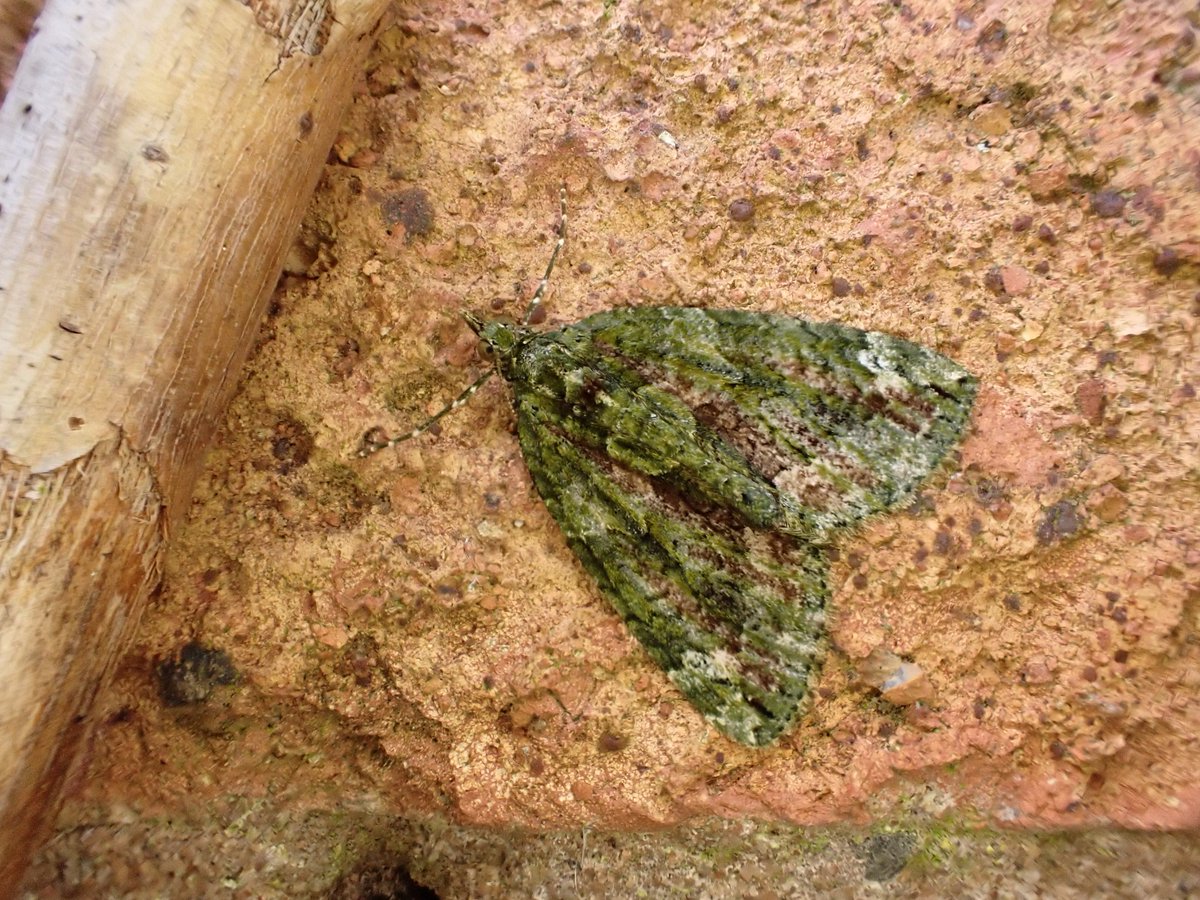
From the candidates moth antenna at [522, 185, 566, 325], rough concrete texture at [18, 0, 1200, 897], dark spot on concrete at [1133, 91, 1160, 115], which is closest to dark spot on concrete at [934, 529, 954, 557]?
rough concrete texture at [18, 0, 1200, 897]

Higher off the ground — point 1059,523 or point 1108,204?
point 1108,204

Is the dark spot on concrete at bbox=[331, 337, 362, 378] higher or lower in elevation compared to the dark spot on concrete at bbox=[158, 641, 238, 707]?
higher

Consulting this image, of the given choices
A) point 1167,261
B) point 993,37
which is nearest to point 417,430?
point 993,37

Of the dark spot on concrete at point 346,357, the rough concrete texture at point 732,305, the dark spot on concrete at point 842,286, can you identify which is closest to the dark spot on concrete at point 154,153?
the rough concrete texture at point 732,305

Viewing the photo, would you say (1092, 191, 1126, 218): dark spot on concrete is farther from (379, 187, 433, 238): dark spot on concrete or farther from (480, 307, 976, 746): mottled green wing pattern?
(379, 187, 433, 238): dark spot on concrete

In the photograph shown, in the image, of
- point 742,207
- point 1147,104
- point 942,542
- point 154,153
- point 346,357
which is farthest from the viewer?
point 346,357

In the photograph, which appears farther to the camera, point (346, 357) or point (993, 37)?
point (346, 357)

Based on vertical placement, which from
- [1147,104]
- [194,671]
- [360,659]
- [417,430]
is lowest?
[194,671]

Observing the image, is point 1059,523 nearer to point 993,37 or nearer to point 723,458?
point 723,458

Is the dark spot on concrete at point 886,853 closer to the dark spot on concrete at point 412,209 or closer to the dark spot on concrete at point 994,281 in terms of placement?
the dark spot on concrete at point 994,281
